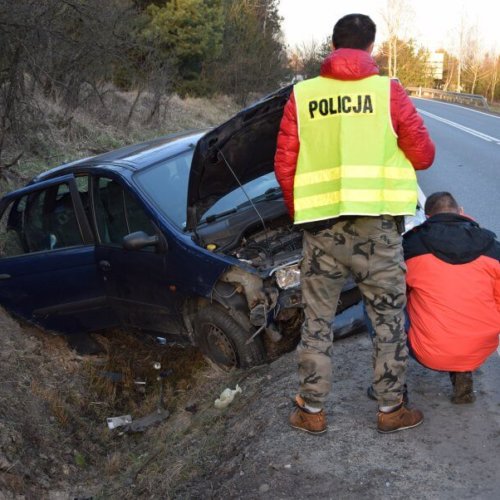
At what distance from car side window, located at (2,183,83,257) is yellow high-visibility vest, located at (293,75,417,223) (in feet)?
10.5

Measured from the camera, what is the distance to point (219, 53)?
25.6 meters

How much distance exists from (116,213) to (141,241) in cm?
82

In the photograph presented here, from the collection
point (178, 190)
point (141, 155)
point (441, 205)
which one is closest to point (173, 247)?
point (178, 190)

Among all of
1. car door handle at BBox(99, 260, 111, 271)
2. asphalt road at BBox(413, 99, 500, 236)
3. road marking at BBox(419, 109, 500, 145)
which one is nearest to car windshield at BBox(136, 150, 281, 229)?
car door handle at BBox(99, 260, 111, 271)

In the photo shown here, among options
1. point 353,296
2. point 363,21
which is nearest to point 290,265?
point 353,296

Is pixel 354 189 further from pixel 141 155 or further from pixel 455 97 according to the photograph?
pixel 455 97

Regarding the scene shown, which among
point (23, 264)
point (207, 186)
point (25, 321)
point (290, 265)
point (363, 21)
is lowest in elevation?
point (25, 321)

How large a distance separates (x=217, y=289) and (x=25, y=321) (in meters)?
2.50

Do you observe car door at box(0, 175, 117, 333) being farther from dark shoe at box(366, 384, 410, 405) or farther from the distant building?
the distant building

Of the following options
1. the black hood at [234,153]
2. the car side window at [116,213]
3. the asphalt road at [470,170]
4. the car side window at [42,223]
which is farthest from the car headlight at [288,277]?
the asphalt road at [470,170]

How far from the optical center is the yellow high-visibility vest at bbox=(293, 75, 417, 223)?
10.3 feet

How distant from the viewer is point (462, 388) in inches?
144

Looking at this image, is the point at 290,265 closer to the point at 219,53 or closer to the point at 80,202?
the point at 80,202

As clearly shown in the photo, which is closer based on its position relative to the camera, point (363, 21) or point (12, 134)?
point (363, 21)
